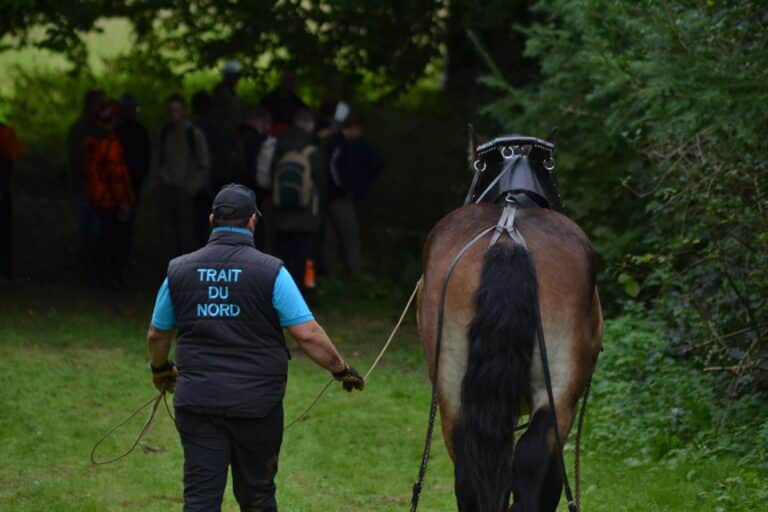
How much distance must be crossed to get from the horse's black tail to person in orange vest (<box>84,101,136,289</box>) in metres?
9.42

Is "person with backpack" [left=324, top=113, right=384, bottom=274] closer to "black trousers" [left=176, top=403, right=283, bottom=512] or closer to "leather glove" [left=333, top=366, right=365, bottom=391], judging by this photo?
"leather glove" [left=333, top=366, right=365, bottom=391]

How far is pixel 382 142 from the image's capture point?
23.9m

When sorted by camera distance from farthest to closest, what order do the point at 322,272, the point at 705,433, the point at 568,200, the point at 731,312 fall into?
the point at 322,272, the point at 568,200, the point at 731,312, the point at 705,433

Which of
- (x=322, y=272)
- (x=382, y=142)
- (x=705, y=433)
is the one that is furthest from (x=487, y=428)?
(x=382, y=142)

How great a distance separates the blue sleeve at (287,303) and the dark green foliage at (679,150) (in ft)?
9.32

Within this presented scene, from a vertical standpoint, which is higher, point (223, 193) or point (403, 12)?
point (403, 12)

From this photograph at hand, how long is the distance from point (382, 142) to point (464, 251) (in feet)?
56.9

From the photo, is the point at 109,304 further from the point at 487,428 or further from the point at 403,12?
the point at 487,428

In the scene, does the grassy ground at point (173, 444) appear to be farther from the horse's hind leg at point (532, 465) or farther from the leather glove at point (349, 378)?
the horse's hind leg at point (532, 465)

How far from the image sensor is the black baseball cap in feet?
21.5

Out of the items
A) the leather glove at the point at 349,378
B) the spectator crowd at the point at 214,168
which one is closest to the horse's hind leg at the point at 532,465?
the leather glove at the point at 349,378

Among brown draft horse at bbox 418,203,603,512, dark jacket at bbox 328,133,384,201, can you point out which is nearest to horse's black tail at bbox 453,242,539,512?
brown draft horse at bbox 418,203,603,512

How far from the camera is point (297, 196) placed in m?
14.6

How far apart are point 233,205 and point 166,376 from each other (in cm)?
104
